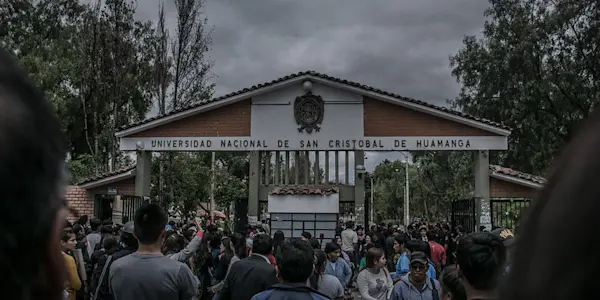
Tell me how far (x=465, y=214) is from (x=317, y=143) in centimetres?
544

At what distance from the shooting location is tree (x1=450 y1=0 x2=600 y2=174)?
82.4ft

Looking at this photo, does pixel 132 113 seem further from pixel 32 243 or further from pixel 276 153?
pixel 32 243

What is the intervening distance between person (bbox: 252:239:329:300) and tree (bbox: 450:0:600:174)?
70.4 ft

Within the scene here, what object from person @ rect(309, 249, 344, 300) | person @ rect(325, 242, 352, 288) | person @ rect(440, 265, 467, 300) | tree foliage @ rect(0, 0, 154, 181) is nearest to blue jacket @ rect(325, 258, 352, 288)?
person @ rect(325, 242, 352, 288)

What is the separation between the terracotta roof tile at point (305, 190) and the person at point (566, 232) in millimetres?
19186

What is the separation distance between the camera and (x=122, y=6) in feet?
94.2

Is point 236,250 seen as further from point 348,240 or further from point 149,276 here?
point 348,240

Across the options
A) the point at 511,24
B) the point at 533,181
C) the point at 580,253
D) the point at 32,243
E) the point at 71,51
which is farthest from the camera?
the point at 71,51

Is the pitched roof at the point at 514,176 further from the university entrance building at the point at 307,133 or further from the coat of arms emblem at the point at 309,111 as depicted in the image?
the coat of arms emblem at the point at 309,111

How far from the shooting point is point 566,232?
68 cm

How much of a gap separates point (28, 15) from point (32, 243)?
112ft

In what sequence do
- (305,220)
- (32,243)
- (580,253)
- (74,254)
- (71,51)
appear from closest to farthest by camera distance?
(580,253) < (32,243) < (74,254) < (305,220) < (71,51)

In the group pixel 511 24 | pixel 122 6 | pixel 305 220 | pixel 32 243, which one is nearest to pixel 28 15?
pixel 122 6

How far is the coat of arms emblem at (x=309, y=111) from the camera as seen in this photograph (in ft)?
66.1
